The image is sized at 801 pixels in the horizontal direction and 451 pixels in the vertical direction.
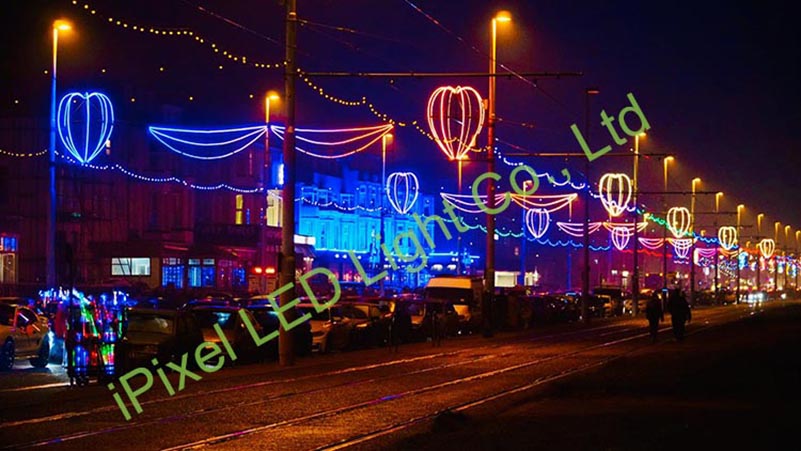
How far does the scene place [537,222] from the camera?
8281cm

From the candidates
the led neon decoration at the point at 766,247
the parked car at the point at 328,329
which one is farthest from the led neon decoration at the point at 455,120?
the led neon decoration at the point at 766,247

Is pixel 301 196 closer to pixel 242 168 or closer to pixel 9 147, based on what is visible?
pixel 242 168

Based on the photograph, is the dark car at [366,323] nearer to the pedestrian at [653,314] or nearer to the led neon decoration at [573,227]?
the pedestrian at [653,314]

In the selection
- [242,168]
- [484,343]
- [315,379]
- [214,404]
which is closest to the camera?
[214,404]

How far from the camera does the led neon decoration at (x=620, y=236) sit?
88.2 meters

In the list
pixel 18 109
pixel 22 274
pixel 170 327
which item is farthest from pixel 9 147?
pixel 170 327

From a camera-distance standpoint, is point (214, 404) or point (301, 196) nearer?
point (214, 404)

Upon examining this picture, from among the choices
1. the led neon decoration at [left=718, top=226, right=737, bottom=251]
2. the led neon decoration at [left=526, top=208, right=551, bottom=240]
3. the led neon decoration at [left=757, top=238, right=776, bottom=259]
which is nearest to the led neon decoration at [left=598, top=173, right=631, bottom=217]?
the led neon decoration at [left=526, top=208, right=551, bottom=240]

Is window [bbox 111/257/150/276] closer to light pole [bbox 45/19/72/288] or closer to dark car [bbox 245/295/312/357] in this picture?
light pole [bbox 45/19/72/288]

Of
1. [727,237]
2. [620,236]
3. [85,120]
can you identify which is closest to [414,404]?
[85,120]

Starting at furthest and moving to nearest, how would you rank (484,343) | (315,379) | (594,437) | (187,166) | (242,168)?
(242,168)
(187,166)
(484,343)
(315,379)
(594,437)

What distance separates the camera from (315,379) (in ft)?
83.6

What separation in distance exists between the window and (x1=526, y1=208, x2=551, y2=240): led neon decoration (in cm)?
2414

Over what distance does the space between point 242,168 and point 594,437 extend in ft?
231
